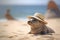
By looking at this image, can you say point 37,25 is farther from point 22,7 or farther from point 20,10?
point 20,10

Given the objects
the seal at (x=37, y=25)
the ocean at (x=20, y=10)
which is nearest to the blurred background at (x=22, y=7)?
the ocean at (x=20, y=10)

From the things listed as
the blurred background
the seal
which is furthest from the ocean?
the seal

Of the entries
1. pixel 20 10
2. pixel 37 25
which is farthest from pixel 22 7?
pixel 37 25

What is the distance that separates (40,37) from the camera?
1.17 m

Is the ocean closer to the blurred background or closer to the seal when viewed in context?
Answer: the blurred background

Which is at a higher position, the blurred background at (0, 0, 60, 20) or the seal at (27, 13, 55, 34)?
the blurred background at (0, 0, 60, 20)

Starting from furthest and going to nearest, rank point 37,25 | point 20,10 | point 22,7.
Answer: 1. point 20,10
2. point 22,7
3. point 37,25

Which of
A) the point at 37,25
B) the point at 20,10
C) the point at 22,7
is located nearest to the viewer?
the point at 37,25

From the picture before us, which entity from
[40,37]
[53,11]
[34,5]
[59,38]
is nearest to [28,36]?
[40,37]

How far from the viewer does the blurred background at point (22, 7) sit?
71.1 inches

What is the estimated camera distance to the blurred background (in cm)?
181

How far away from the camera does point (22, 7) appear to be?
1.92 metres

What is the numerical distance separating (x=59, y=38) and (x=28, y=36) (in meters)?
0.21

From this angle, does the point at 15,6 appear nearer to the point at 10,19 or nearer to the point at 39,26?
the point at 10,19
